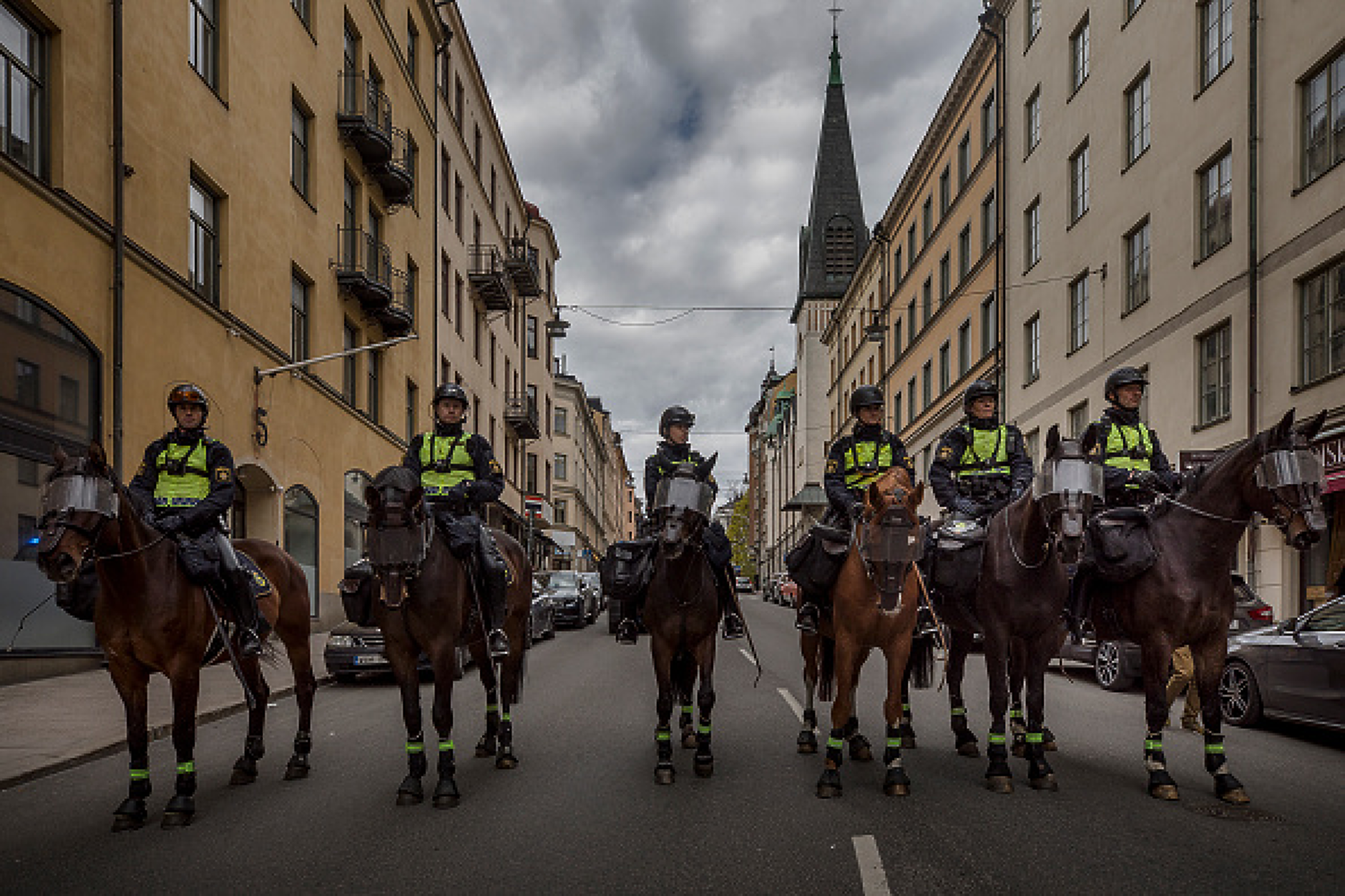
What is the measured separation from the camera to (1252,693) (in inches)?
373

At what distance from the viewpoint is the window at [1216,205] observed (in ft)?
59.7

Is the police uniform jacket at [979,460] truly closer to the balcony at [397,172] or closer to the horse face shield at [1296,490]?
the horse face shield at [1296,490]

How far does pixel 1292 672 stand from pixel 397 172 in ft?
76.0

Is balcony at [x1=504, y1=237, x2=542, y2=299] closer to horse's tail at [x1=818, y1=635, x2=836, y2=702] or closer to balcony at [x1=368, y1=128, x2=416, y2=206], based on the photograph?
balcony at [x1=368, y1=128, x2=416, y2=206]

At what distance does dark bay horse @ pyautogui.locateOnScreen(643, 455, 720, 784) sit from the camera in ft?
22.1

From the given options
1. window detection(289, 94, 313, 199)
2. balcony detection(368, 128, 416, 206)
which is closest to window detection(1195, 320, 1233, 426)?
window detection(289, 94, 313, 199)

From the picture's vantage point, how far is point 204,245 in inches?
684

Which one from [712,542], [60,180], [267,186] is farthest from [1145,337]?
[60,180]

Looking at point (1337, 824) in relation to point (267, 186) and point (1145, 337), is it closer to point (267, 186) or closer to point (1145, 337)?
point (1145, 337)

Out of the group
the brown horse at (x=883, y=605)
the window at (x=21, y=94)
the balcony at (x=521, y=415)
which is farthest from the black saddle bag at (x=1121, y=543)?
the balcony at (x=521, y=415)

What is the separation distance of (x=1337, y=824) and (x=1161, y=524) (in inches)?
82.1

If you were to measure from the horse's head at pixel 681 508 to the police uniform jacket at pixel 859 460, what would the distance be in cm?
124

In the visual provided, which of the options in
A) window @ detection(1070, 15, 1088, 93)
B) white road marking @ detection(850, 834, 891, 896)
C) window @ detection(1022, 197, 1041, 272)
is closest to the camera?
white road marking @ detection(850, 834, 891, 896)

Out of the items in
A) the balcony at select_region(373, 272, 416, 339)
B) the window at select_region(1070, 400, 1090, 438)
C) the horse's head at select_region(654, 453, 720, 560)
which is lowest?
the horse's head at select_region(654, 453, 720, 560)
